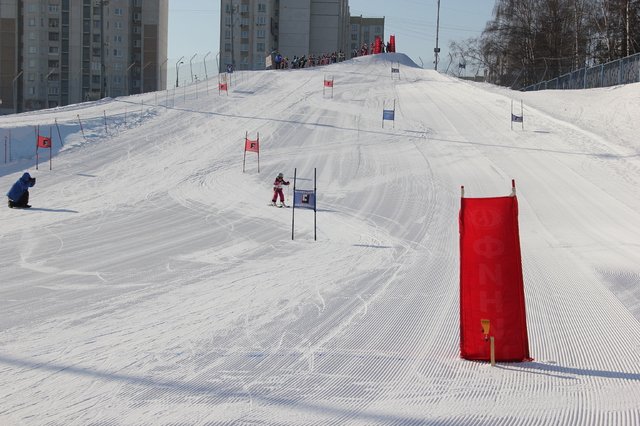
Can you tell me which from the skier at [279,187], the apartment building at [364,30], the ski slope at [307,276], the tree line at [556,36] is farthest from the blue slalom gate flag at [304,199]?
the apartment building at [364,30]

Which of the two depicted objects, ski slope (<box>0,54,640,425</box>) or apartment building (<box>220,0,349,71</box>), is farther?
apartment building (<box>220,0,349,71</box>)

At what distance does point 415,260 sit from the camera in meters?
14.6

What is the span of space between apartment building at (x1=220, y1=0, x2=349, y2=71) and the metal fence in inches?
2130

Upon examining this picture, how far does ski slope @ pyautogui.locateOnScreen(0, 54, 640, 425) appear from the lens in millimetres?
6516

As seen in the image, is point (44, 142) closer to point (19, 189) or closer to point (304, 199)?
point (19, 189)

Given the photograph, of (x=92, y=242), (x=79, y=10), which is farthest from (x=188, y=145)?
(x=79, y=10)

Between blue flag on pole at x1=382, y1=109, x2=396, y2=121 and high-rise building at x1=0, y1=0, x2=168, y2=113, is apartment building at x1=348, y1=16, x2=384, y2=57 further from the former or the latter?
blue flag on pole at x1=382, y1=109, x2=396, y2=121

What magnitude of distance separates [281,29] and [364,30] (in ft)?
206

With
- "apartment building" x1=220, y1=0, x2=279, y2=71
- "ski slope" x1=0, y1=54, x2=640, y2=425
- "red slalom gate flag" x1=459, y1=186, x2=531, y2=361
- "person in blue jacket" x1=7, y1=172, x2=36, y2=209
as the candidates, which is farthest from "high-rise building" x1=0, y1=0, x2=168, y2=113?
"red slalom gate flag" x1=459, y1=186, x2=531, y2=361

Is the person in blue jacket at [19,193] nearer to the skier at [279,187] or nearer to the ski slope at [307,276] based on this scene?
the ski slope at [307,276]

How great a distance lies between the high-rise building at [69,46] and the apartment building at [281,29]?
13.6 metres

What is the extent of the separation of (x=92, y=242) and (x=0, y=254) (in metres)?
2.07

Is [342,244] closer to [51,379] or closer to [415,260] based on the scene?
[415,260]

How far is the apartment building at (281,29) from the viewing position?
98.0 m
